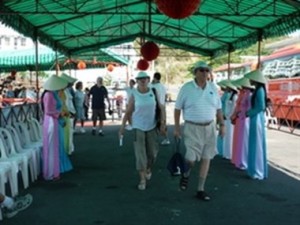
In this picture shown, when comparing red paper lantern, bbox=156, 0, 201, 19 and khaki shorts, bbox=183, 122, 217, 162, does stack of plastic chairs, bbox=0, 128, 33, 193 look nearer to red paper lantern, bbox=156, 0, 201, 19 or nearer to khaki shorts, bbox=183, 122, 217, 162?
khaki shorts, bbox=183, 122, 217, 162

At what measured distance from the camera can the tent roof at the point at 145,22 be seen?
12.1m

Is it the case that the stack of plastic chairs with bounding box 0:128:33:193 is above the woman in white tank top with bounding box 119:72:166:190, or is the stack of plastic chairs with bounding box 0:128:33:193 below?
below

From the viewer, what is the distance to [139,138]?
7312 mm

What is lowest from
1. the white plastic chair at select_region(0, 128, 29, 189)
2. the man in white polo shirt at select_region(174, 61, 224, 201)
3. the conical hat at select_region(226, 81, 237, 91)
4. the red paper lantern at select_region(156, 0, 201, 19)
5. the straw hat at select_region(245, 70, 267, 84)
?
the white plastic chair at select_region(0, 128, 29, 189)

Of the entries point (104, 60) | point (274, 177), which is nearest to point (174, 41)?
point (104, 60)

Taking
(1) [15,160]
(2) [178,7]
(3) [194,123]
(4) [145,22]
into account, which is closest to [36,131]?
(1) [15,160]

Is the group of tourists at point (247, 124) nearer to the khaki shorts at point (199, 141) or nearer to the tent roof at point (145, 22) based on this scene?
the khaki shorts at point (199, 141)

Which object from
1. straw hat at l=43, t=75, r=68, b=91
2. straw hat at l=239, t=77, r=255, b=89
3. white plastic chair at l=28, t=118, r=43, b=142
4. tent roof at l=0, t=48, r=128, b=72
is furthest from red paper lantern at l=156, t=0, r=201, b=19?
tent roof at l=0, t=48, r=128, b=72

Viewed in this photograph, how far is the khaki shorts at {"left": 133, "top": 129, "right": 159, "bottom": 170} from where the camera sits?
24.0 ft

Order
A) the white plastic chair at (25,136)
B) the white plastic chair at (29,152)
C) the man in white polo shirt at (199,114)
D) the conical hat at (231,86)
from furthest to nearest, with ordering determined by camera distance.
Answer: the conical hat at (231,86) < the white plastic chair at (25,136) < the white plastic chair at (29,152) < the man in white polo shirt at (199,114)

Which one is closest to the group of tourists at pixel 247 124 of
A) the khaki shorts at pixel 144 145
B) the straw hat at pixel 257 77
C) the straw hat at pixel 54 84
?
the straw hat at pixel 257 77

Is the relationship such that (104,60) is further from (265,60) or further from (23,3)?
(23,3)

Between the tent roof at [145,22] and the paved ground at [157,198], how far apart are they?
3977 mm

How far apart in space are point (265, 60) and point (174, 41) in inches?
288
